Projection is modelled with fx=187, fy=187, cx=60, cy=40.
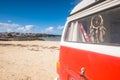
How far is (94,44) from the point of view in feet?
7.84

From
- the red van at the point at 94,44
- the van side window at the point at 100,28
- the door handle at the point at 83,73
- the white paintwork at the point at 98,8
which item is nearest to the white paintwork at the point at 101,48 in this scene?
the red van at the point at 94,44

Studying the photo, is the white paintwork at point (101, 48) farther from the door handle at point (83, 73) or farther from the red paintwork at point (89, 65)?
the door handle at point (83, 73)

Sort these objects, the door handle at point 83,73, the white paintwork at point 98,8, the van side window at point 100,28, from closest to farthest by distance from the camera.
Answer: the white paintwork at point 98,8, the van side window at point 100,28, the door handle at point 83,73

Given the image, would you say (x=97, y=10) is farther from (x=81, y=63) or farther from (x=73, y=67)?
(x=73, y=67)

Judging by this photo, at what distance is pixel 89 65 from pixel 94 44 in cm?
27

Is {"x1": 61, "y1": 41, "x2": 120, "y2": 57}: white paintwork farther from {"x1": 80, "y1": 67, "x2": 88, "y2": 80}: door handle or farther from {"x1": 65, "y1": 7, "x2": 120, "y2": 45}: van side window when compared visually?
{"x1": 80, "y1": 67, "x2": 88, "y2": 80}: door handle

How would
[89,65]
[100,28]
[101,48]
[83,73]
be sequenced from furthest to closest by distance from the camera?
[100,28] → [83,73] → [89,65] → [101,48]

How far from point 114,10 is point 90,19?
0.58 meters

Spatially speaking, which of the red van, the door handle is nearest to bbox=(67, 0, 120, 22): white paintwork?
the red van

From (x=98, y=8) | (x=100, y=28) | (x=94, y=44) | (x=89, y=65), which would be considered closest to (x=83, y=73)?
(x=89, y=65)

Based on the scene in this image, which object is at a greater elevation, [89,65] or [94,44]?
[94,44]

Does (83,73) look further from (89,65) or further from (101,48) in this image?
(101,48)

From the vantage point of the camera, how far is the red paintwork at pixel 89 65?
196 centimetres

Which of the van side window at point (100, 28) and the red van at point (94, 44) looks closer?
the red van at point (94, 44)
